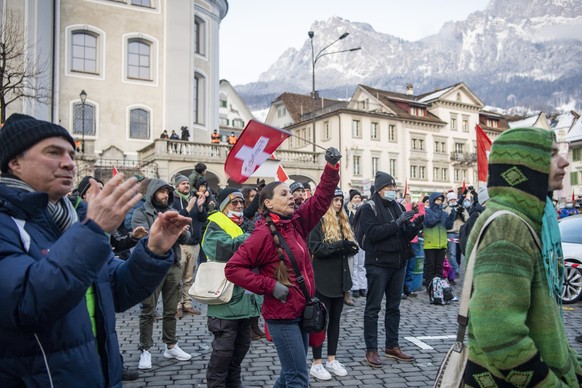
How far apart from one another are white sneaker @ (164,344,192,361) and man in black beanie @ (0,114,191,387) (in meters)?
4.20

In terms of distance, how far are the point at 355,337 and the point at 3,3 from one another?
91.2ft

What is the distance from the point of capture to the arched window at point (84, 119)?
2978cm

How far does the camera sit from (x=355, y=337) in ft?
→ 24.6

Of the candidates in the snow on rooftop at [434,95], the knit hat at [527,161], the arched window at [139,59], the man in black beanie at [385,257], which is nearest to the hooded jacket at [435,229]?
the man in black beanie at [385,257]

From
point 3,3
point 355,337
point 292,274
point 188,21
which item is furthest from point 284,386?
point 188,21

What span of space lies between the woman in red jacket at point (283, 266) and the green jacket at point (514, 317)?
1870mm

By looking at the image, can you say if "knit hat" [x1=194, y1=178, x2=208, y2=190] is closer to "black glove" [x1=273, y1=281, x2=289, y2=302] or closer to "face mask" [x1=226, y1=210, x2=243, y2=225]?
"face mask" [x1=226, y1=210, x2=243, y2=225]

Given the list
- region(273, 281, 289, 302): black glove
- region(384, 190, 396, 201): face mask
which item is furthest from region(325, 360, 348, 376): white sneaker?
region(273, 281, 289, 302): black glove

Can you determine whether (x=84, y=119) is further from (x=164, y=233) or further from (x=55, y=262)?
(x=55, y=262)

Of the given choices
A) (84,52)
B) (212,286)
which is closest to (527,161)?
(212,286)

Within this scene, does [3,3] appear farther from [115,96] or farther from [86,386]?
[86,386]

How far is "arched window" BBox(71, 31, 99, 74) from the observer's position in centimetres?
3005

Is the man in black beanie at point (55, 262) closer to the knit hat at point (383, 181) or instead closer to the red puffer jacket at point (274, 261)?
the red puffer jacket at point (274, 261)

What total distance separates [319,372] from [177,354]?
1.85 m
